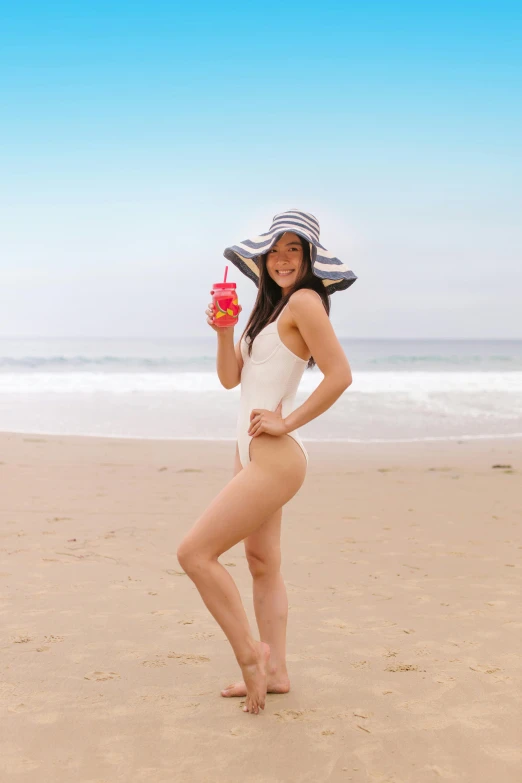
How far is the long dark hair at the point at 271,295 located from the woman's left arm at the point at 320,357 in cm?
18

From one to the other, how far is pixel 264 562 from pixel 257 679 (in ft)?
1.59

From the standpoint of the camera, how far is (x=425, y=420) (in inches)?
593

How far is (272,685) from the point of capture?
10.9ft

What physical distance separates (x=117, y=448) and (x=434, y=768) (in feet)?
27.6

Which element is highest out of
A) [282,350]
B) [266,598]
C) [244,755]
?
[282,350]

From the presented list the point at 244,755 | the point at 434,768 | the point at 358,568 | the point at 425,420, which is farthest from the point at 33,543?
the point at 425,420

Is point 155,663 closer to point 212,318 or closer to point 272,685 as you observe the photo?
point 272,685

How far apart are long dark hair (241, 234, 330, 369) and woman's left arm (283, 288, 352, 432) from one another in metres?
0.18

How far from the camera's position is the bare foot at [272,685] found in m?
3.30

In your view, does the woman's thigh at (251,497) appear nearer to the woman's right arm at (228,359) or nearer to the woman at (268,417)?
the woman at (268,417)

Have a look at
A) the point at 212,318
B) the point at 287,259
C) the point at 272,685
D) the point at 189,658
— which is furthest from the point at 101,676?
the point at 287,259

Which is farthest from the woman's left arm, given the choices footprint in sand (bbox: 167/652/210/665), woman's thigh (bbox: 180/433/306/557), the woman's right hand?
footprint in sand (bbox: 167/652/210/665)

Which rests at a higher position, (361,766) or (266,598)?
(266,598)

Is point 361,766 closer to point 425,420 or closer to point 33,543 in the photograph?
point 33,543
